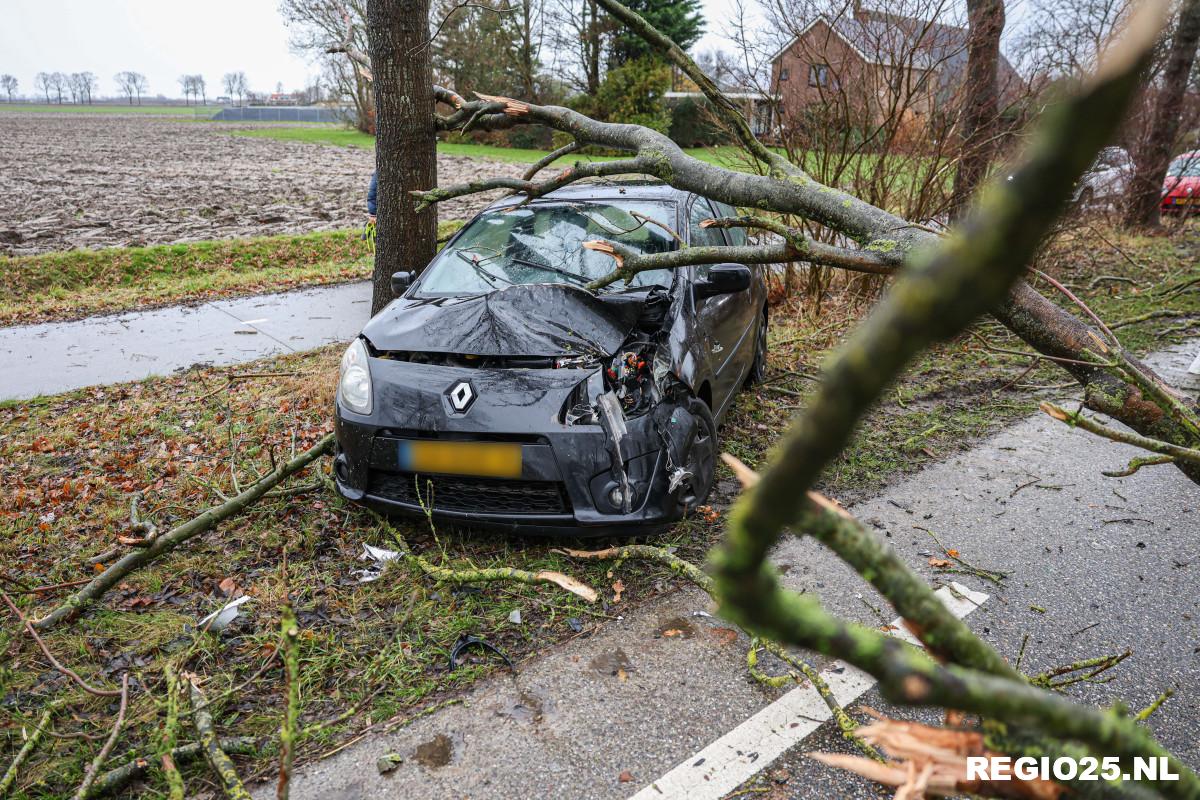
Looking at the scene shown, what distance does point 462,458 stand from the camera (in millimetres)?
3428

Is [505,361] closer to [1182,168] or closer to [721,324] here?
[721,324]

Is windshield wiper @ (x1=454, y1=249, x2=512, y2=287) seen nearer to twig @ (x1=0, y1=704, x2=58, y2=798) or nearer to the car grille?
the car grille

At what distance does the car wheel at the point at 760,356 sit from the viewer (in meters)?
5.96

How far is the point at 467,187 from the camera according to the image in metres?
4.45

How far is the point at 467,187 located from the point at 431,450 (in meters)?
1.79

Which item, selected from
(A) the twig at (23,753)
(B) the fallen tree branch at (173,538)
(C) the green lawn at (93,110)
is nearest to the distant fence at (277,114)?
(C) the green lawn at (93,110)

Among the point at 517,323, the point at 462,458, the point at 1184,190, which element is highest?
the point at 1184,190

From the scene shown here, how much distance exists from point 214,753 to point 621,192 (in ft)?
13.1

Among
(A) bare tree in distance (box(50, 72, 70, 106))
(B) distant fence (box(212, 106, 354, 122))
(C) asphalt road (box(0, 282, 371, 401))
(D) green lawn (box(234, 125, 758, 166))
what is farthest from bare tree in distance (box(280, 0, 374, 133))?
(A) bare tree in distance (box(50, 72, 70, 106))

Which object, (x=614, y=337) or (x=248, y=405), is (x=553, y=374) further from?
(x=248, y=405)

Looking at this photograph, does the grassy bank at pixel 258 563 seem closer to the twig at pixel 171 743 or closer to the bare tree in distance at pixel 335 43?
the twig at pixel 171 743

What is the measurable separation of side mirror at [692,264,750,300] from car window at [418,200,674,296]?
0.22 m

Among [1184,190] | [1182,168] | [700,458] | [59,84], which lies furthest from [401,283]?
[59,84]

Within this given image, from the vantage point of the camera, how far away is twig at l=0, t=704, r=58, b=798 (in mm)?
2305
